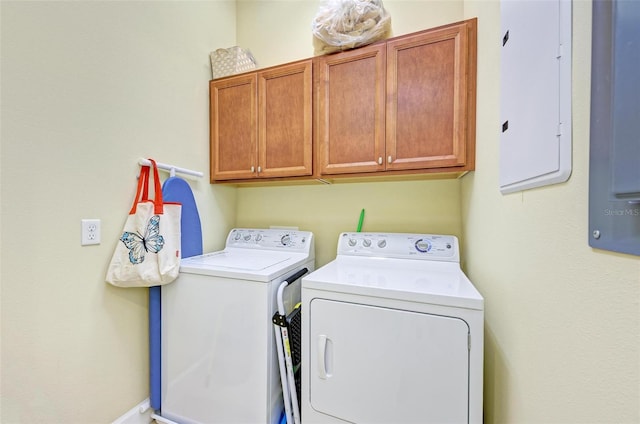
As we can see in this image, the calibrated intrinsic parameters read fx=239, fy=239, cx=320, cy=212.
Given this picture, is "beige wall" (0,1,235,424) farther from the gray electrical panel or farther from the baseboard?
the gray electrical panel

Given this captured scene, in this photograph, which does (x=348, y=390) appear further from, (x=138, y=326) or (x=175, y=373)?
(x=138, y=326)

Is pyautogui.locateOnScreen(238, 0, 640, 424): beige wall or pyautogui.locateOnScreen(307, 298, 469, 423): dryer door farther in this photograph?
pyautogui.locateOnScreen(307, 298, 469, 423): dryer door

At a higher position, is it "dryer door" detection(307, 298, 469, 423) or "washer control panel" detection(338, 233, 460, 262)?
"washer control panel" detection(338, 233, 460, 262)

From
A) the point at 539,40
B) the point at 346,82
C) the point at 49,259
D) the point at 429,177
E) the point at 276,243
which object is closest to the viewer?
the point at 539,40

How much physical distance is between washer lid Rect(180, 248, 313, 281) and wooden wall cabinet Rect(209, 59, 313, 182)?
588mm

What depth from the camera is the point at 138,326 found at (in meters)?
1.45

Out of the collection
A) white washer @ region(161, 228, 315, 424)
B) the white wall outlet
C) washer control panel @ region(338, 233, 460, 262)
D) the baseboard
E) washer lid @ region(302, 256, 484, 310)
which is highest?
the white wall outlet

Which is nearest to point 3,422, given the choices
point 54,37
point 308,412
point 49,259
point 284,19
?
point 49,259

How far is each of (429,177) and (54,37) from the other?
2.14m

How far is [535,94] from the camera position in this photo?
71 centimetres

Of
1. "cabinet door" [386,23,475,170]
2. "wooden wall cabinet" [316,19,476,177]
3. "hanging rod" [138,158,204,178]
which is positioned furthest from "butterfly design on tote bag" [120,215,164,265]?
"cabinet door" [386,23,475,170]

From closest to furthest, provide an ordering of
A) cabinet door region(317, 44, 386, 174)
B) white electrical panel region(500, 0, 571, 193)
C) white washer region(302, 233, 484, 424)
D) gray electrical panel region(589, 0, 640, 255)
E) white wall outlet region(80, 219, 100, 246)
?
gray electrical panel region(589, 0, 640, 255) → white electrical panel region(500, 0, 571, 193) → white washer region(302, 233, 484, 424) → white wall outlet region(80, 219, 100, 246) → cabinet door region(317, 44, 386, 174)

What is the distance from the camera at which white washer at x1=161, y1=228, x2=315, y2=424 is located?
1.23 meters

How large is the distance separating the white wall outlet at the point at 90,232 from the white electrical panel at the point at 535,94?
1.87 meters
